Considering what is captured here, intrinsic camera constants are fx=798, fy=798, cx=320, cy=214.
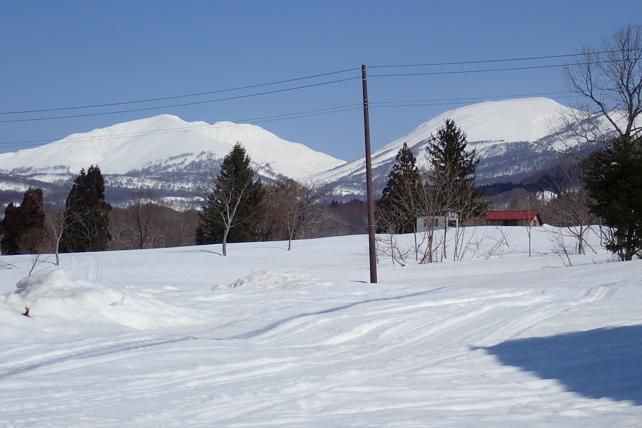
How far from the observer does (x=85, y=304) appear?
1118 cm

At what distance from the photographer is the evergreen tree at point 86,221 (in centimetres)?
5662

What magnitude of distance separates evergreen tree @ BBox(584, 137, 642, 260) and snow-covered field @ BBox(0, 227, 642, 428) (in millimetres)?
7377

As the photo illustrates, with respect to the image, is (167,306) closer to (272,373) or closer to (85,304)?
(85,304)

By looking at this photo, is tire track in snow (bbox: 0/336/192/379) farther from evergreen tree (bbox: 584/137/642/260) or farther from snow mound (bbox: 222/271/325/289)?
evergreen tree (bbox: 584/137/642/260)

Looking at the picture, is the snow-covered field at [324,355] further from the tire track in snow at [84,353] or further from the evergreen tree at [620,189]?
the evergreen tree at [620,189]

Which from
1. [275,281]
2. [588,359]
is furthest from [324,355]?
[275,281]

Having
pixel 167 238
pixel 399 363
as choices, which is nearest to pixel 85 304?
pixel 399 363

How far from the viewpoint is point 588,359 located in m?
8.89

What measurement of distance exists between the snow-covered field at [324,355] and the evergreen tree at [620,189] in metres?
7.38

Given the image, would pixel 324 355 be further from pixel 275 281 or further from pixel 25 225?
pixel 25 225

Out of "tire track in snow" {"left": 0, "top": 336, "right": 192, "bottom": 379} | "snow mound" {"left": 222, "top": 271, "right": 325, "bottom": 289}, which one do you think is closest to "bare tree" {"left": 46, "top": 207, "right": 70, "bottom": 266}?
"snow mound" {"left": 222, "top": 271, "right": 325, "bottom": 289}

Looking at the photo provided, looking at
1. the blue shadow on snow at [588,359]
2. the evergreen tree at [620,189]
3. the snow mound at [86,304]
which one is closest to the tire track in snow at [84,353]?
the snow mound at [86,304]

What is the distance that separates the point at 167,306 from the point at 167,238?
73123 mm

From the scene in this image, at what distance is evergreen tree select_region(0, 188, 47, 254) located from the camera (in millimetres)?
56347
